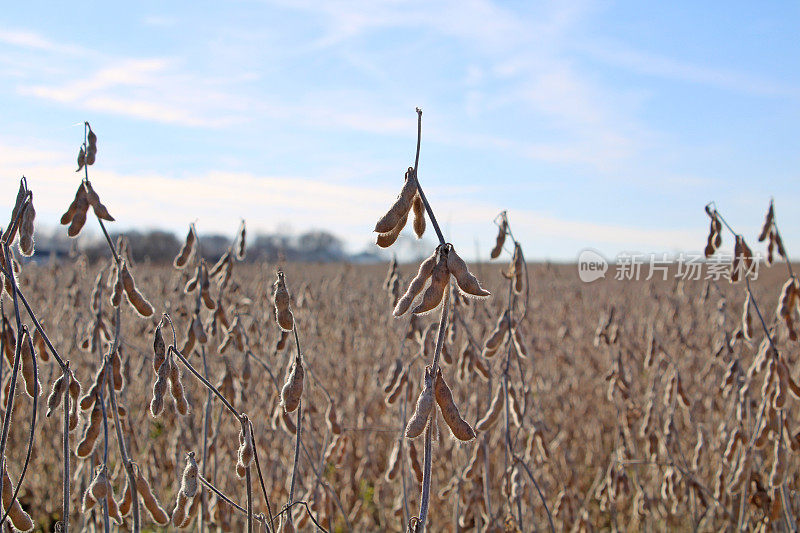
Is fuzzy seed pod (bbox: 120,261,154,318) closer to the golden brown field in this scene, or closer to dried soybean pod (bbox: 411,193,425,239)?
the golden brown field

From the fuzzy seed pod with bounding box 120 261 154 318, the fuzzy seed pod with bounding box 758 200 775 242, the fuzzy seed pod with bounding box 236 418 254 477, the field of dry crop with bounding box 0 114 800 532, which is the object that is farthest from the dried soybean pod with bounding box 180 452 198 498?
the fuzzy seed pod with bounding box 758 200 775 242

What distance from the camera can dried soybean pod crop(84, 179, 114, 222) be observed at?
74.3 inches

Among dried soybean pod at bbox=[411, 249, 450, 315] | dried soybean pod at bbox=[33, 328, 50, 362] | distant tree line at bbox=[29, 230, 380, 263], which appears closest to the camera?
dried soybean pod at bbox=[411, 249, 450, 315]

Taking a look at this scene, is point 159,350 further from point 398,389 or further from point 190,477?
point 398,389

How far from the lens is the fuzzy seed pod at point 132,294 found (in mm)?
1959

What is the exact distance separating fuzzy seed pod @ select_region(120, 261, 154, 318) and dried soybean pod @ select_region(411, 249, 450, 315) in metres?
1.15

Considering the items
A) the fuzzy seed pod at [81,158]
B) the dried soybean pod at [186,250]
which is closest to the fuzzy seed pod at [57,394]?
the fuzzy seed pod at [81,158]

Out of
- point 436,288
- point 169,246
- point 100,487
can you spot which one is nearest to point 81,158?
point 100,487

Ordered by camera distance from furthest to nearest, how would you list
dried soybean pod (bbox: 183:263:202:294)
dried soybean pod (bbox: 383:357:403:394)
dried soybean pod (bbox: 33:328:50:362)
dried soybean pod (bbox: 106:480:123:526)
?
dried soybean pod (bbox: 383:357:403:394) < dried soybean pod (bbox: 183:263:202:294) < dried soybean pod (bbox: 33:328:50:362) < dried soybean pod (bbox: 106:480:123:526)

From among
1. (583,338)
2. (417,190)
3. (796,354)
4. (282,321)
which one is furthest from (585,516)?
(583,338)

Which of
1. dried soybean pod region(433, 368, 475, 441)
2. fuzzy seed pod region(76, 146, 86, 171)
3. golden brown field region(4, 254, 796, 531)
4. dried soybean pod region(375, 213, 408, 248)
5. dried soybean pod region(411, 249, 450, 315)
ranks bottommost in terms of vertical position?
golden brown field region(4, 254, 796, 531)

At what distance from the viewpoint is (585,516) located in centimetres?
338

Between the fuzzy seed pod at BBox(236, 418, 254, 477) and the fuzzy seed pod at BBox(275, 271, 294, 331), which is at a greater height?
the fuzzy seed pod at BBox(275, 271, 294, 331)

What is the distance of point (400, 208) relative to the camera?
1.20 metres
